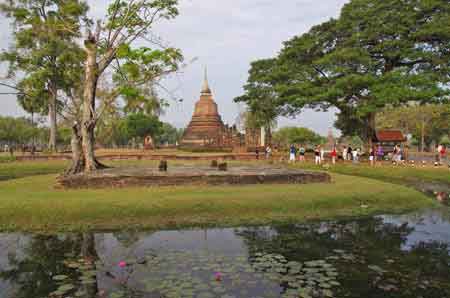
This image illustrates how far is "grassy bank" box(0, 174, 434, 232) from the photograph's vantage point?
842 cm

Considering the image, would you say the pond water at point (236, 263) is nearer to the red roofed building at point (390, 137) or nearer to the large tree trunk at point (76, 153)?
the large tree trunk at point (76, 153)

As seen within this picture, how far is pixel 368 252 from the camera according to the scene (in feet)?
21.6

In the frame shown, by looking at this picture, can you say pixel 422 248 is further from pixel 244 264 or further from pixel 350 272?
pixel 244 264

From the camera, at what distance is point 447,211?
1029cm

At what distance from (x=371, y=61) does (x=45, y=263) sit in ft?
77.9

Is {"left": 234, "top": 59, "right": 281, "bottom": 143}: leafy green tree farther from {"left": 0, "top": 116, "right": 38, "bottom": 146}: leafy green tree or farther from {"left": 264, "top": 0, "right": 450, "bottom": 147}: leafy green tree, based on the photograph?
{"left": 0, "top": 116, "right": 38, "bottom": 146}: leafy green tree

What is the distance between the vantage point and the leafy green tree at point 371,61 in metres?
22.2

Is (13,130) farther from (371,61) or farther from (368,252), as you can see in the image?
(368,252)

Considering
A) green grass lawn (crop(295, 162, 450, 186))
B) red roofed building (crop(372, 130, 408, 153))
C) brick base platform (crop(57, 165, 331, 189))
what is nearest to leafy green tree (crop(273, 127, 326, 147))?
red roofed building (crop(372, 130, 408, 153))

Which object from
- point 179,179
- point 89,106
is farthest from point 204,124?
point 179,179

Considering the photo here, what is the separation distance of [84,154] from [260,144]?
2560cm

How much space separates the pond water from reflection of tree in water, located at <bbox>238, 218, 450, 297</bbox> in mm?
16

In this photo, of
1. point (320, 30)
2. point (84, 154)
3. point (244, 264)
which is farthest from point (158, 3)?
point (320, 30)

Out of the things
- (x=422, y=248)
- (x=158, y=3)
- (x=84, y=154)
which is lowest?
(x=422, y=248)
